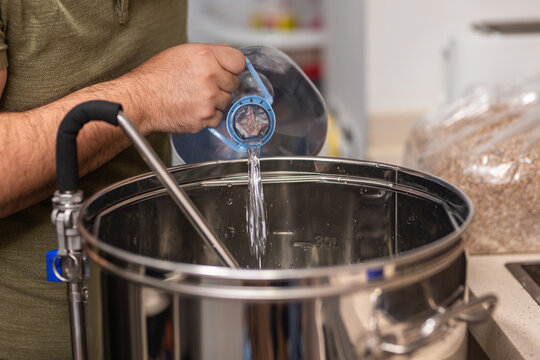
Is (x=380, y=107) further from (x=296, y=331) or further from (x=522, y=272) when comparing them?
(x=296, y=331)

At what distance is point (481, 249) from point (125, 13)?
59cm

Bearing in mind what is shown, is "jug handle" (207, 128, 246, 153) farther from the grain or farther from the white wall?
the white wall

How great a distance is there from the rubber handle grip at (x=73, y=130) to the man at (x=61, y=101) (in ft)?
0.35

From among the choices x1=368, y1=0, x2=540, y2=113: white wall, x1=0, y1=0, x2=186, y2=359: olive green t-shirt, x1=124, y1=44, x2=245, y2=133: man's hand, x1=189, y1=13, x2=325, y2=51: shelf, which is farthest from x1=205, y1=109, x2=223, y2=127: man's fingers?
x1=189, y1=13, x2=325, y2=51: shelf

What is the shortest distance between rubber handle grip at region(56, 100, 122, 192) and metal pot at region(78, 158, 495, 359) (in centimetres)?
3

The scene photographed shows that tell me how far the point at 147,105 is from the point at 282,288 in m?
0.39

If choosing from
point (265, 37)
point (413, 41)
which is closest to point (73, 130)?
point (413, 41)

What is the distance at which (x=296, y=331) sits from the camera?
0.56m

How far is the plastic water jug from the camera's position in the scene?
0.94 meters

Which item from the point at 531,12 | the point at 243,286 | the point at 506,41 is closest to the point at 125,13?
the point at 243,286

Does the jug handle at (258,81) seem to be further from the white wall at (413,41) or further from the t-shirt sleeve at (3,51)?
the white wall at (413,41)

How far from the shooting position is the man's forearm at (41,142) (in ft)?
2.46

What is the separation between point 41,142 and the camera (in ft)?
2.51

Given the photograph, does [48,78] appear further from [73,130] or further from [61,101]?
[73,130]
